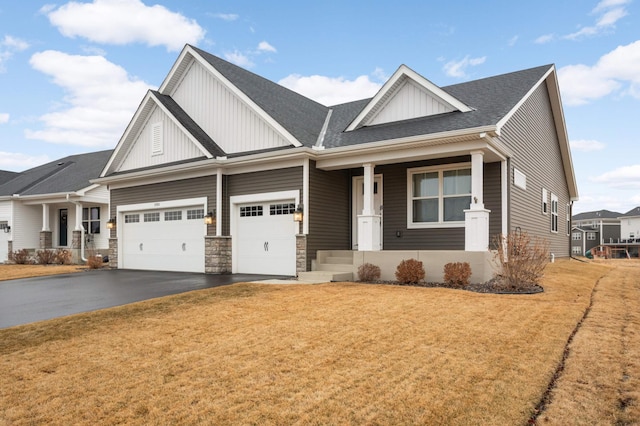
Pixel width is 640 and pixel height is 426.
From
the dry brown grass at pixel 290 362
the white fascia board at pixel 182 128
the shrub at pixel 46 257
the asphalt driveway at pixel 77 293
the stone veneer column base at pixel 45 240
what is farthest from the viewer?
the stone veneer column base at pixel 45 240

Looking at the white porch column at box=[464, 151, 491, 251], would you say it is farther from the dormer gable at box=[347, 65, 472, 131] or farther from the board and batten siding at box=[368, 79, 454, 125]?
the board and batten siding at box=[368, 79, 454, 125]

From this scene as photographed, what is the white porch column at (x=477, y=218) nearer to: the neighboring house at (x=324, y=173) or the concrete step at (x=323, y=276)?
the neighboring house at (x=324, y=173)

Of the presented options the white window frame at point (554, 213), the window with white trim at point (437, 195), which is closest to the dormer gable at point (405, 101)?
the window with white trim at point (437, 195)

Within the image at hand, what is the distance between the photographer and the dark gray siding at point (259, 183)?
12.5 meters

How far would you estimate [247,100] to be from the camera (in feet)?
44.8

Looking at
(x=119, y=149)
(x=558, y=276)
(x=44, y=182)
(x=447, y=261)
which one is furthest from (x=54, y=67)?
(x=558, y=276)

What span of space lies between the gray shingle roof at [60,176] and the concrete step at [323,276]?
48.8 ft

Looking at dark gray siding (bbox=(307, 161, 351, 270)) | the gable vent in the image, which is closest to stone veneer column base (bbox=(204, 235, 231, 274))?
dark gray siding (bbox=(307, 161, 351, 270))

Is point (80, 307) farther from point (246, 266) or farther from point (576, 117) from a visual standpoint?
point (576, 117)

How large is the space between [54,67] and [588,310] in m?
27.5

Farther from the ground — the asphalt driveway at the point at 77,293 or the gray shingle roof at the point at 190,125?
the gray shingle roof at the point at 190,125

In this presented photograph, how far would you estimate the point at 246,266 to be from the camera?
13.6m

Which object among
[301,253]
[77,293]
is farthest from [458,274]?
[77,293]

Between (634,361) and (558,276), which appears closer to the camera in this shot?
(634,361)
